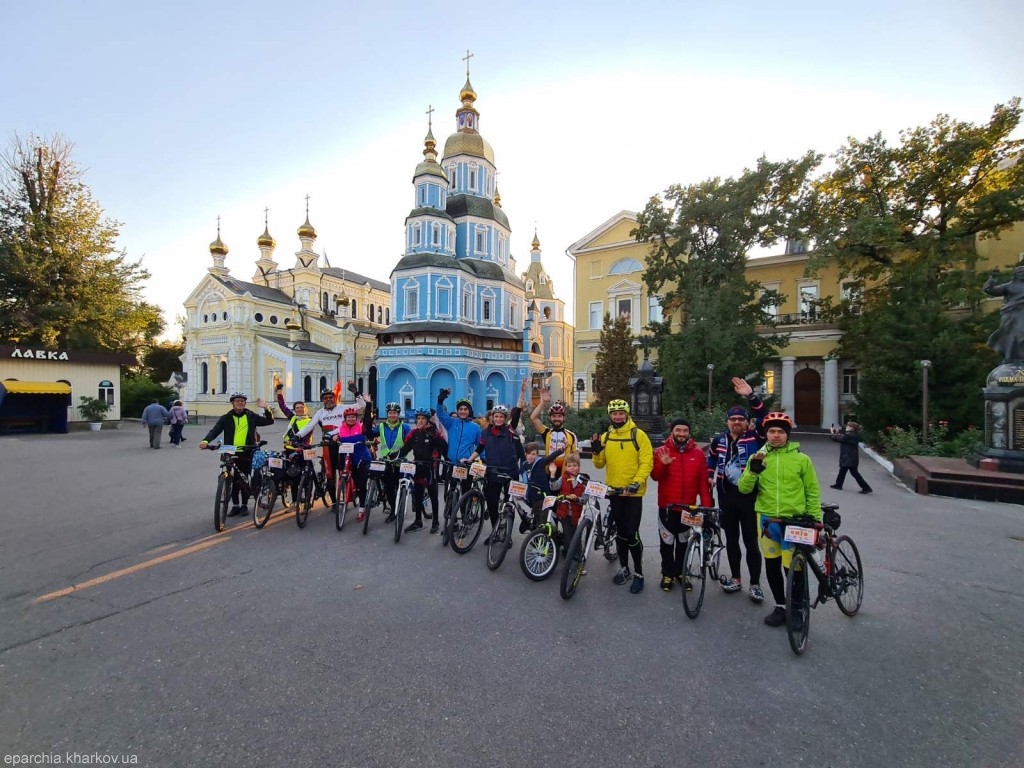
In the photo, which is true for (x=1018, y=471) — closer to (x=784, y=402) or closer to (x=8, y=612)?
(x=8, y=612)

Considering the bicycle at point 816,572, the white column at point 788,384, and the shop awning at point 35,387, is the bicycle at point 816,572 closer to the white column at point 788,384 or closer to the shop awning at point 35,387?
the white column at point 788,384

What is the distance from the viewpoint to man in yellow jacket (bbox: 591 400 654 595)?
4.76 m

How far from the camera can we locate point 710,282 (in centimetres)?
2314

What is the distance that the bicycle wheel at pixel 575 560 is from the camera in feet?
14.7

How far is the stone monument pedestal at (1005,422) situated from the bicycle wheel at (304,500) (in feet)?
42.1

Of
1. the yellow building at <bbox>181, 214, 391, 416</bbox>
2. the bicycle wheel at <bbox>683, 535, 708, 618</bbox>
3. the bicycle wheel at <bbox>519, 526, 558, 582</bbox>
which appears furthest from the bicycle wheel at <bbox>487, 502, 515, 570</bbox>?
the yellow building at <bbox>181, 214, 391, 416</bbox>

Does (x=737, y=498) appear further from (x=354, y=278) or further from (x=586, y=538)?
(x=354, y=278)

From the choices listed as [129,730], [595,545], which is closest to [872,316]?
[595,545]

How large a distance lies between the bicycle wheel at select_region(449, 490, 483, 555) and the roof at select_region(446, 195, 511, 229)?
36687 millimetres

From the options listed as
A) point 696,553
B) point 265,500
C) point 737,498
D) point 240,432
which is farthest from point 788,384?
point 240,432

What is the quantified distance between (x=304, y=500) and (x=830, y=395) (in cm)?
2748

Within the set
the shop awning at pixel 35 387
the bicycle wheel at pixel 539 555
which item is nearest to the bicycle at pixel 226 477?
the bicycle wheel at pixel 539 555

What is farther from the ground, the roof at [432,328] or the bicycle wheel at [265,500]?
the roof at [432,328]

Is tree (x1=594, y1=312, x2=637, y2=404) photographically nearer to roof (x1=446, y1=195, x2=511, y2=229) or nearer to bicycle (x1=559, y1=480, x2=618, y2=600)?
roof (x1=446, y1=195, x2=511, y2=229)
